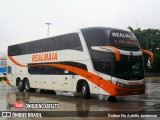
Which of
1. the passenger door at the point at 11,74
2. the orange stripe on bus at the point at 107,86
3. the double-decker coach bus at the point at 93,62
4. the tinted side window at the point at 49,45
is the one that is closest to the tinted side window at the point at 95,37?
the double-decker coach bus at the point at 93,62

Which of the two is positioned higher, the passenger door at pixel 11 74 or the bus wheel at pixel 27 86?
the passenger door at pixel 11 74

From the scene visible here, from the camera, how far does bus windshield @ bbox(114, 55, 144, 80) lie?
16.7m

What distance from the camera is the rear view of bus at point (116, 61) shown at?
54.4 ft

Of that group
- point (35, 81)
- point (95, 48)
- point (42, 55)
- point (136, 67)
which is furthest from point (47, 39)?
point (136, 67)

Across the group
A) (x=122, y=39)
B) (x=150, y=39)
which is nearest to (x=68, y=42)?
(x=122, y=39)

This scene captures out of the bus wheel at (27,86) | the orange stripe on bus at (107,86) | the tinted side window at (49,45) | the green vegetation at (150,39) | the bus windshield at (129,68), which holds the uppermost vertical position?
the green vegetation at (150,39)

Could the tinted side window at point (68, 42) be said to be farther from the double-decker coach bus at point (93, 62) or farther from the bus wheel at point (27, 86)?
the bus wheel at point (27, 86)

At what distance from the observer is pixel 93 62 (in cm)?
1775

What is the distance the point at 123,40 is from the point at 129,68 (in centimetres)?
159

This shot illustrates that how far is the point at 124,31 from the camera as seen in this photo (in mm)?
18109

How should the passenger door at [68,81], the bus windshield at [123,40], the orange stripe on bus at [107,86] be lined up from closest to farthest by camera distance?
the orange stripe on bus at [107,86] < the bus windshield at [123,40] < the passenger door at [68,81]

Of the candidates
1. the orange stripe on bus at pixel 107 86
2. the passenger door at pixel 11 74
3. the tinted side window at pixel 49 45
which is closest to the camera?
the orange stripe on bus at pixel 107 86

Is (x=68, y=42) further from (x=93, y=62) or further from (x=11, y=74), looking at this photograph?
(x=11, y=74)

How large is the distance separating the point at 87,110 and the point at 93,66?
15.4 feet
